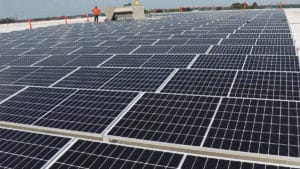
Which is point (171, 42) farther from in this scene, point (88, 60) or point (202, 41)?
point (88, 60)

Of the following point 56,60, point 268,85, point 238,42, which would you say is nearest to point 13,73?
point 56,60

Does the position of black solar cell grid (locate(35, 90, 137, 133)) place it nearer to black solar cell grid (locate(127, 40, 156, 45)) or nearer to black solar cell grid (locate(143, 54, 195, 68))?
black solar cell grid (locate(143, 54, 195, 68))

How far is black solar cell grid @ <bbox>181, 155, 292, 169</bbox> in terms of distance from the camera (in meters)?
5.76

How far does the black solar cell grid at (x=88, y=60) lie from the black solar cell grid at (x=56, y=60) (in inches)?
15.7

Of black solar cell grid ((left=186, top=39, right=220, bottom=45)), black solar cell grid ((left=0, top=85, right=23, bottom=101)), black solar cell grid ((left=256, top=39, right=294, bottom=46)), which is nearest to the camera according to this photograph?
black solar cell grid ((left=0, top=85, right=23, bottom=101))

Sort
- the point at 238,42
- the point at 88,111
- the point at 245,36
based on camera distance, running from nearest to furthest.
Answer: the point at 88,111 < the point at 238,42 < the point at 245,36

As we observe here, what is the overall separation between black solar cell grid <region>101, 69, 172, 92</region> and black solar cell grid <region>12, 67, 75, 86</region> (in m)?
2.67

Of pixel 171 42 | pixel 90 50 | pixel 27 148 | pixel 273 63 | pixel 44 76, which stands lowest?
pixel 27 148

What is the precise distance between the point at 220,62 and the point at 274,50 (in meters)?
3.32

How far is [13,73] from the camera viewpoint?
14219 mm

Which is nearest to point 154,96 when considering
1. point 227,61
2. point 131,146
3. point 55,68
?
point 131,146

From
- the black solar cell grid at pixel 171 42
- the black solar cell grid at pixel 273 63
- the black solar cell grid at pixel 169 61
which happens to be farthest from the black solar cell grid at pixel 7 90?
the black solar cell grid at pixel 171 42

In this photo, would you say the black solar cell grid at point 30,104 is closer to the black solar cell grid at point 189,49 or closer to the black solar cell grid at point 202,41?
the black solar cell grid at point 189,49

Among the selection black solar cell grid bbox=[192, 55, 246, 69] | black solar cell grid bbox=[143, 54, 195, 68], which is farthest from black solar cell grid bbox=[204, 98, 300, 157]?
black solar cell grid bbox=[143, 54, 195, 68]
